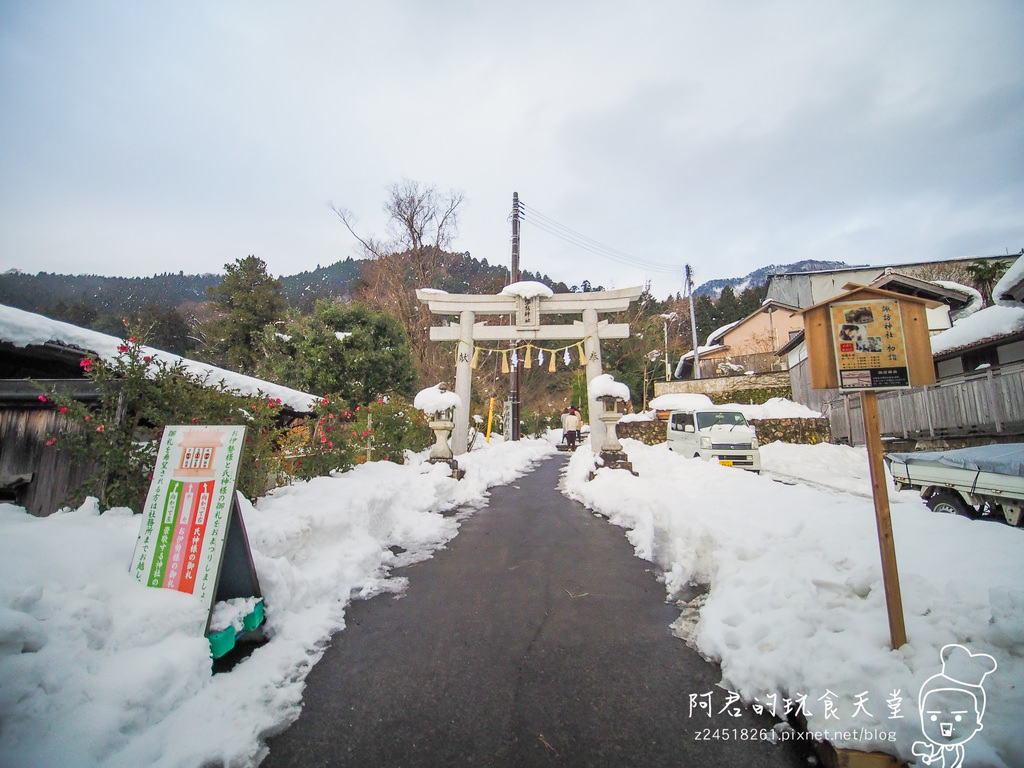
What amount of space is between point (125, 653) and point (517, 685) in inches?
87.4

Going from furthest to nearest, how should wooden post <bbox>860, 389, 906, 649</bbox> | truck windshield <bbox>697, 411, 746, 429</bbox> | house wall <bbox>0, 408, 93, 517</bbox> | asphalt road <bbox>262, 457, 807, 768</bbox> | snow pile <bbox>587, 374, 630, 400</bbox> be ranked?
1. truck windshield <bbox>697, 411, 746, 429</bbox>
2. snow pile <bbox>587, 374, 630, 400</bbox>
3. house wall <bbox>0, 408, 93, 517</bbox>
4. wooden post <bbox>860, 389, 906, 649</bbox>
5. asphalt road <bbox>262, 457, 807, 768</bbox>

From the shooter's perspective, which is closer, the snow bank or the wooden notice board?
the wooden notice board

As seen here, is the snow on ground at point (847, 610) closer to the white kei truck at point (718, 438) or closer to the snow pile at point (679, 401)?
the white kei truck at point (718, 438)

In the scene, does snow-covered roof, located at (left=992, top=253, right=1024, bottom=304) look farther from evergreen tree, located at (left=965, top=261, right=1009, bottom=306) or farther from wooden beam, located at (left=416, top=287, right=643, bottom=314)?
evergreen tree, located at (left=965, top=261, right=1009, bottom=306)

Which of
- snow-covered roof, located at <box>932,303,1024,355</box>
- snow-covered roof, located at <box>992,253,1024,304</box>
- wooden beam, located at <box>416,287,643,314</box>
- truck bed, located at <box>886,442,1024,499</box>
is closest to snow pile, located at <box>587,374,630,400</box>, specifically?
wooden beam, located at <box>416,287,643,314</box>

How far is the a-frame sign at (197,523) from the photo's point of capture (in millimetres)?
2947

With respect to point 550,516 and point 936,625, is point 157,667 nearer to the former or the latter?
point 936,625

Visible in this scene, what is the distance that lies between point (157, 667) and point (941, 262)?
131ft

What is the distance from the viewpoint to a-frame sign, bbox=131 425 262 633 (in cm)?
295

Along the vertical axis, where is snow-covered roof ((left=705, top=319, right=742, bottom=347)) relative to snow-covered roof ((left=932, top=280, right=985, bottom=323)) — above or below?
above

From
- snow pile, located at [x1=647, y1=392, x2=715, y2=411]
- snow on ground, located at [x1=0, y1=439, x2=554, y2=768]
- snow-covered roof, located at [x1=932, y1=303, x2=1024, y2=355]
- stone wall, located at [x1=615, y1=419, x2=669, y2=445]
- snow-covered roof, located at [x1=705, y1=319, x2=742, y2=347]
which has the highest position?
snow-covered roof, located at [x1=705, y1=319, x2=742, y2=347]

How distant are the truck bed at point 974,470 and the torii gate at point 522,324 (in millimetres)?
8712

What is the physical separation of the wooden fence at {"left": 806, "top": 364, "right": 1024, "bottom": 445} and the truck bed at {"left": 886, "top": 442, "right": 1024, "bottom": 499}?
2299mm

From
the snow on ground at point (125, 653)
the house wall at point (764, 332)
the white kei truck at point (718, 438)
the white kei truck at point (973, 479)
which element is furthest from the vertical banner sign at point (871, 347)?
the house wall at point (764, 332)
